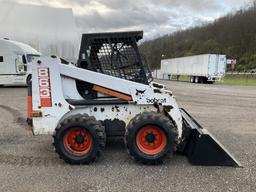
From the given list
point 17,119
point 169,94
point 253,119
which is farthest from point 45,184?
point 253,119

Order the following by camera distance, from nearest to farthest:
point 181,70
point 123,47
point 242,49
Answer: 1. point 123,47
2. point 181,70
3. point 242,49

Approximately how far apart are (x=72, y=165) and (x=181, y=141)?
198cm

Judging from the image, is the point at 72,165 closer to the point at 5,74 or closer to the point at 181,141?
the point at 181,141

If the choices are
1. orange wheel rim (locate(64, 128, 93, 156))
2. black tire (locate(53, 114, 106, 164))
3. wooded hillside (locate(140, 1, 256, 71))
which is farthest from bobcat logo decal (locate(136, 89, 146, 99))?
wooded hillside (locate(140, 1, 256, 71))

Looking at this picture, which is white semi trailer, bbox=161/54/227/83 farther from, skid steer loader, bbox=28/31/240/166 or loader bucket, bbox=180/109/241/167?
loader bucket, bbox=180/109/241/167

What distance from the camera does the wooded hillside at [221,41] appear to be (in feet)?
287

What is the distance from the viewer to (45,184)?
197 inches

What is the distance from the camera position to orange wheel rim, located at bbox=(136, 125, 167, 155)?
586cm

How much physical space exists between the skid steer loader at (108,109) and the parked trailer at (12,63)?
59.2 feet

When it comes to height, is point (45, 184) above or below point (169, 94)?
below

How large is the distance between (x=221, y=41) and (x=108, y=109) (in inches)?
3824

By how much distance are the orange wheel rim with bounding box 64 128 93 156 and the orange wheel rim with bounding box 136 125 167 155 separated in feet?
2.71

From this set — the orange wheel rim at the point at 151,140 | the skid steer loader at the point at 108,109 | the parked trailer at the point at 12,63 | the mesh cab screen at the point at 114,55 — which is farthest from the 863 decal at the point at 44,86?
the parked trailer at the point at 12,63

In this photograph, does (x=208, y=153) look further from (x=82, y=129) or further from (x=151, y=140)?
(x=82, y=129)
